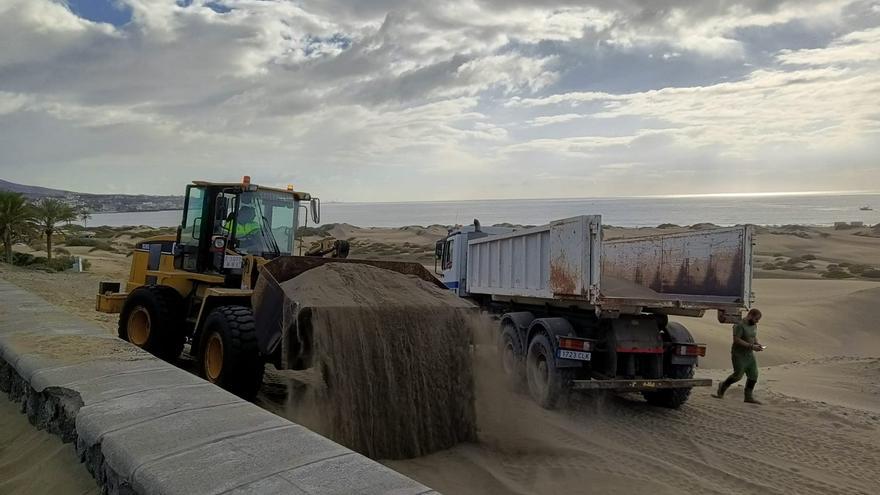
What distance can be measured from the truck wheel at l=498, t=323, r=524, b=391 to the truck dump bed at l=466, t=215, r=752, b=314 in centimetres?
63

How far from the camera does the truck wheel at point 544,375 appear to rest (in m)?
8.59

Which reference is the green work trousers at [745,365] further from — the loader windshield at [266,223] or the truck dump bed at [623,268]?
the loader windshield at [266,223]

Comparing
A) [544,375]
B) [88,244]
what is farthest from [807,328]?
[88,244]

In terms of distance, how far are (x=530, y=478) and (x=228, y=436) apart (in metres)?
3.34

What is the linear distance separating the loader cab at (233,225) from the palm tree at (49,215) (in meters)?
23.5

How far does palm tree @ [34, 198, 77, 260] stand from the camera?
93.5 feet

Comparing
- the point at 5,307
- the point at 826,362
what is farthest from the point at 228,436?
the point at 826,362

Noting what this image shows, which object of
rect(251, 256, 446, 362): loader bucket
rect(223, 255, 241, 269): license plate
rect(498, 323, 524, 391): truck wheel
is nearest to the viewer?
rect(251, 256, 446, 362): loader bucket

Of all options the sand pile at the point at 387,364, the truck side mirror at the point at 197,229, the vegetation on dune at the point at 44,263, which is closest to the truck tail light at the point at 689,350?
the sand pile at the point at 387,364

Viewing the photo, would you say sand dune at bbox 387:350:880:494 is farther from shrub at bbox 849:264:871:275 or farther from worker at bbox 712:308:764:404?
shrub at bbox 849:264:871:275

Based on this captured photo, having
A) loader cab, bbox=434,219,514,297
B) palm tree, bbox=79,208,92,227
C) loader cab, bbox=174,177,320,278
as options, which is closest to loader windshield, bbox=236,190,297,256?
loader cab, bbox=174,177,320,278

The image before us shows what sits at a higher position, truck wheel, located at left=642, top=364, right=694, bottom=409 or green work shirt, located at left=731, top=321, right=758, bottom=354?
green work shirt, located at left=731, top=321, right=758, bottom=354

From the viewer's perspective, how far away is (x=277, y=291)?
20.9 ft

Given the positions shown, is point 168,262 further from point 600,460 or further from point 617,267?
point 617,267
